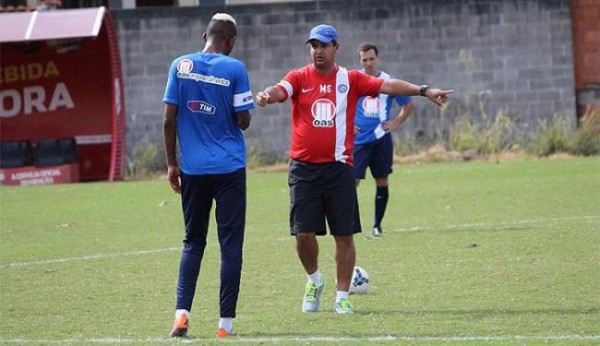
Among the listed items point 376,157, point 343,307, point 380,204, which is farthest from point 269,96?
point 380,204

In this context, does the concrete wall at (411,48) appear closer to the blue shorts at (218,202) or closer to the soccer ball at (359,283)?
the soccer ball at (359,283)

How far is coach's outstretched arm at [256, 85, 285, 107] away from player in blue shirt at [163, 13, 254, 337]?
54cm

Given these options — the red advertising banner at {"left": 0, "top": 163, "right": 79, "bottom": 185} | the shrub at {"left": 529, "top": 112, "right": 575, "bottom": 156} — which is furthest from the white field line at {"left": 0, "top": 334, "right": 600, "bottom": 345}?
the shrub at {"left": 529, "top": 112, "right": 575, "bottom": 156}

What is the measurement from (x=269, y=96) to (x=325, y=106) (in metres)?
0.53

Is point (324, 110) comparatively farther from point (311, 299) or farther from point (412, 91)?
point (311, 299)

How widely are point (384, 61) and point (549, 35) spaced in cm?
315

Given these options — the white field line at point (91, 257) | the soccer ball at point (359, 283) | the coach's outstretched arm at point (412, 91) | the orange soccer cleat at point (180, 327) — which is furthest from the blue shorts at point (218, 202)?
the white field line at point (91, 257)

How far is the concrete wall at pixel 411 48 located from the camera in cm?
2692

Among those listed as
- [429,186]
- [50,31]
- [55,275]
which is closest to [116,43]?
[50,31]

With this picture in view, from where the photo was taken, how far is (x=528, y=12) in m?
26.9

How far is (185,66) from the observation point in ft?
29.5

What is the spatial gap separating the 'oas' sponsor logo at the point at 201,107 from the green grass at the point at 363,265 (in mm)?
1428

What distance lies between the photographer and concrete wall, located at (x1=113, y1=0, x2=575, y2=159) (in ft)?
88.3

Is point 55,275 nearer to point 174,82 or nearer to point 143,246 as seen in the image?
point 143,246
